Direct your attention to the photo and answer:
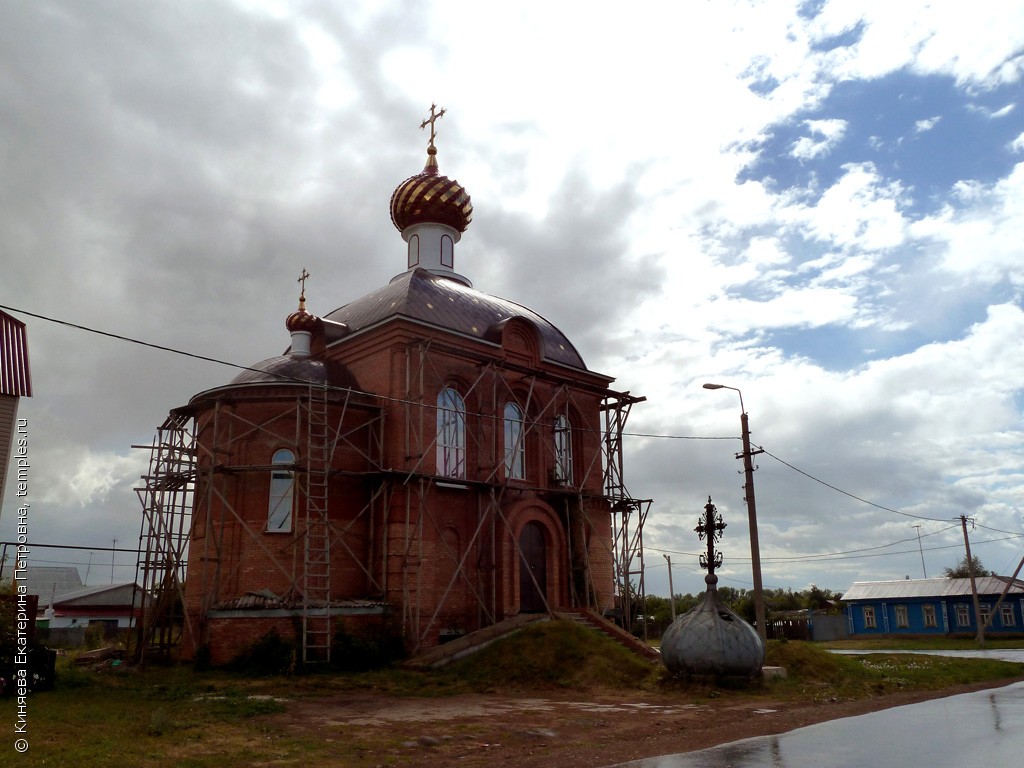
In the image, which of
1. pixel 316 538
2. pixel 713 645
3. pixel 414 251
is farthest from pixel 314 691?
pixel 414 251

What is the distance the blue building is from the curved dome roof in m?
29.3

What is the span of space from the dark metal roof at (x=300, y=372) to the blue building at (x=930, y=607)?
31544 mm

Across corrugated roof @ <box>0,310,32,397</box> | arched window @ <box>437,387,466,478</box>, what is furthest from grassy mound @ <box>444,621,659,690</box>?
corrugated roof @ <box>0,310,32,397</box>

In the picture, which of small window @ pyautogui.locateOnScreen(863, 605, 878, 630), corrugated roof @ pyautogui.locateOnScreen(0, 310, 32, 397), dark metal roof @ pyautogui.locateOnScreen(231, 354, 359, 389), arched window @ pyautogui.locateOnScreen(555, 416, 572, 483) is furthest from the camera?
small window @ pyautogui.locateOnScreen(863, 605, 878, 630)

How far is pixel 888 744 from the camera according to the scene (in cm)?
924

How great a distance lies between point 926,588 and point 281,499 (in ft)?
112

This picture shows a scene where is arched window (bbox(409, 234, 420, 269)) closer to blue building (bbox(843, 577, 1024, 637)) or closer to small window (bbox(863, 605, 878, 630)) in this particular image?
blue building (bbox(843, 577, 1024, 637))

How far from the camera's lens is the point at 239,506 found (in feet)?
61.8

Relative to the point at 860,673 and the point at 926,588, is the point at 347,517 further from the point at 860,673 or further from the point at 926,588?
the point at 926,588

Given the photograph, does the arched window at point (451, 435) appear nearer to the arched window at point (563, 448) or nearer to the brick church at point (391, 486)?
the brick church at point (391, 486)

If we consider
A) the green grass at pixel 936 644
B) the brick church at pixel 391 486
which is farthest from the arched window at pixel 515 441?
the green grass at pixel 936 644

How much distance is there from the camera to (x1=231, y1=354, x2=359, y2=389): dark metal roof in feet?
65.0

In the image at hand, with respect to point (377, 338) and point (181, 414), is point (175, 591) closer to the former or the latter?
point (181, 414)

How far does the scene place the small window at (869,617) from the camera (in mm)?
42191
